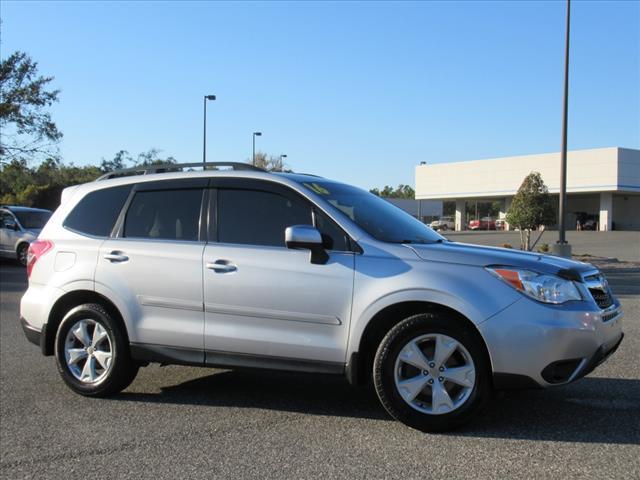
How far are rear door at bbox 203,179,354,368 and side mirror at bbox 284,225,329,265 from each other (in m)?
0.06

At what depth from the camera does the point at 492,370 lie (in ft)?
13.7

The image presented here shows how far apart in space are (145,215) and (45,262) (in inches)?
41.6

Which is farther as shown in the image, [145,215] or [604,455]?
[145,215]

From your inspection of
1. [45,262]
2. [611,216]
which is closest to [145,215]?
[45,262]

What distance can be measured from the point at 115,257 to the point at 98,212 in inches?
23.5

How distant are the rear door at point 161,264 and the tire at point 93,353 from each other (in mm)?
199

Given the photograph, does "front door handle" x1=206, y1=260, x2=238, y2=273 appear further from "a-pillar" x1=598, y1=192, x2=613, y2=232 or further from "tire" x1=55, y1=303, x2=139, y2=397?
"a-pillar" x1=598, y1=192, x2=613, y2=232

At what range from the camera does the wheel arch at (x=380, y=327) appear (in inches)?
170

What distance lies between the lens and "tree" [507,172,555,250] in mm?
22297

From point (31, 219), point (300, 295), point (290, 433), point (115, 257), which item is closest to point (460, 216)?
point (31, 219)

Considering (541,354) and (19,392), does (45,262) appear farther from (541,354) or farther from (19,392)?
(541,354)

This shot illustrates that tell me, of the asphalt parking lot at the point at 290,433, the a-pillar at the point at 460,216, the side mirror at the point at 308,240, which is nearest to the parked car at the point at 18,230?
the asphalt parking lot at the point at 290,433

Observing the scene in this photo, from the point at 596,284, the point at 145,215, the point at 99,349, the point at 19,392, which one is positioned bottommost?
the point at 19,392

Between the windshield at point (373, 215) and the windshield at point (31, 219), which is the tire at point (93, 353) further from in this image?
the windshield at point (31, 219)
